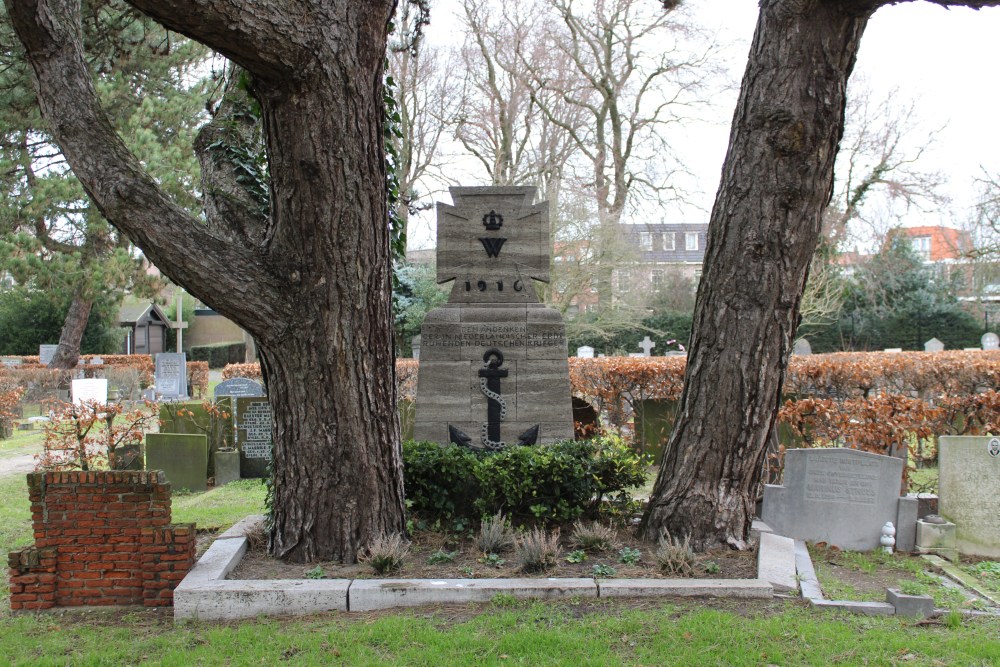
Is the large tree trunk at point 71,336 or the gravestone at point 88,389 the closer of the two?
the gravestone at point 88,389

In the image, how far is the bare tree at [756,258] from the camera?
5285mm

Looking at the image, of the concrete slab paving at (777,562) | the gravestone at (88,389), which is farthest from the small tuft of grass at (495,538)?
the gravestone at (88,389)

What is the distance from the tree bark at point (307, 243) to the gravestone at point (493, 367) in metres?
2.18

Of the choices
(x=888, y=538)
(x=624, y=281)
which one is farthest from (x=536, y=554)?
(x=624, y=281)

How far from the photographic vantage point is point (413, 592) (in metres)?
4.79

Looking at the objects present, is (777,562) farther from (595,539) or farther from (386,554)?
(386,554)

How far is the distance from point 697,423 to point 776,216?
1597 mm

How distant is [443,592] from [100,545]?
232 centimetres

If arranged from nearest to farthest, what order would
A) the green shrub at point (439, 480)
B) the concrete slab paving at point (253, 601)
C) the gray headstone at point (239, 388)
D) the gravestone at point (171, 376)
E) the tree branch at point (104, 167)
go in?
the concrete slab paving at point (253, 601) < the tree branch at point (104, 167) < the green shrub at point (439, 480) < the gray headstone at point (239, 388) < the gravestone at point (171, 376)

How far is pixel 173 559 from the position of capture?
504 cm

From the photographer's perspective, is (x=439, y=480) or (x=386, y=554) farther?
(x=439, y=480)

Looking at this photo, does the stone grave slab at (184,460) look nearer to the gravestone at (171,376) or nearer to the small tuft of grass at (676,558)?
the small tuft of grass at (676,558)

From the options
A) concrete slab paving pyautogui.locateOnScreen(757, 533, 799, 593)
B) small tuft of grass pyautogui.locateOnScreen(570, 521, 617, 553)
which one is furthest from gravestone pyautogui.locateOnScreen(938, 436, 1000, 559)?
small tuft of grass pyautogui.locateOnScreen(570, 521, 617, 553)

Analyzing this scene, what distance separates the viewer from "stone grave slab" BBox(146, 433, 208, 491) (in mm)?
9719
